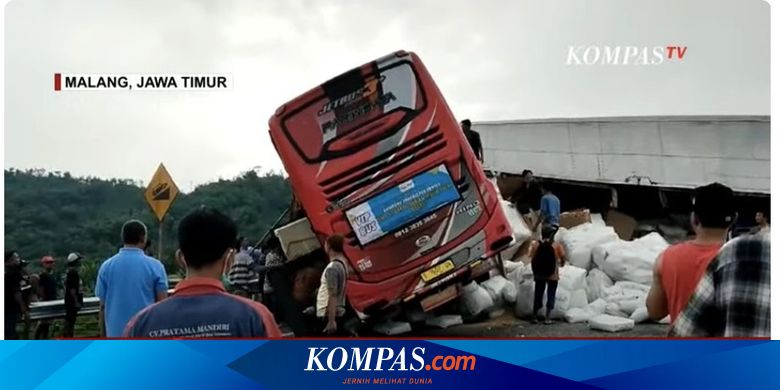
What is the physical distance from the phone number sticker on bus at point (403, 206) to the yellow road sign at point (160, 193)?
28.0 inches

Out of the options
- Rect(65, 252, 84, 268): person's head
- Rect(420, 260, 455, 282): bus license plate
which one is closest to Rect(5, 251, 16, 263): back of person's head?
Rect(65, 252, 84, 268): person's head

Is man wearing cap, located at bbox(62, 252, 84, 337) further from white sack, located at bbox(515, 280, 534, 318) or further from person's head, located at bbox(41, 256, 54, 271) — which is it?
white sack, located at bbox(515, 280, 534, 318)

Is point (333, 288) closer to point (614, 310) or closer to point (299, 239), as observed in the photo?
point (299, 239)

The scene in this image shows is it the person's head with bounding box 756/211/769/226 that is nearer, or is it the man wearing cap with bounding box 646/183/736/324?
the man wearing cap with bounding box 646/183/736/324

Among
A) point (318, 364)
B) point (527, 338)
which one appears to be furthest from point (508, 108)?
point (318, 364)

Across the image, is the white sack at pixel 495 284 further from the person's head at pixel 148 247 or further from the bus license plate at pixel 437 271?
the person's head at pixel 148 247

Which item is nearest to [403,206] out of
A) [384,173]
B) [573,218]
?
[384,173]

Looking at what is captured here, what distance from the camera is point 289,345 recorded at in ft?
10.8

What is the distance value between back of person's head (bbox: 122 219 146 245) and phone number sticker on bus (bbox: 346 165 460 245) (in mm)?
822

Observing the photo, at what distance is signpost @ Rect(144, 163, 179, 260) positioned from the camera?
334 centimetres

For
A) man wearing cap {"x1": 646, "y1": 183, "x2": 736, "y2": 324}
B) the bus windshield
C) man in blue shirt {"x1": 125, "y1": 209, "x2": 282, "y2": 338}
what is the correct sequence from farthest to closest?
the bus windshield, man wearing cap {"x1": 646, "y1": 183, "x2": 736, "y2": 324}, man in blue shirt {"x1": 125, "y1": 209, "x2": 282, "y2": 338}

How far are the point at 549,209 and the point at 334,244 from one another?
2.95 ft

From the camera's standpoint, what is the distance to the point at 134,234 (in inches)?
131

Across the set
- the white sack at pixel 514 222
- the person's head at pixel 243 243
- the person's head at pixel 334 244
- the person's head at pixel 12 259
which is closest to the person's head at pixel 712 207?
the white sack at pixel 514 222
